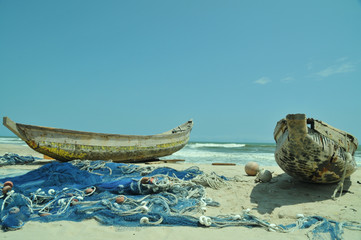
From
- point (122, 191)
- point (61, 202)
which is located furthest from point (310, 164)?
point (61, 202)

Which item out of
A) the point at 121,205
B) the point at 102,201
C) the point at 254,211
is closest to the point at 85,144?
the point at 102,201

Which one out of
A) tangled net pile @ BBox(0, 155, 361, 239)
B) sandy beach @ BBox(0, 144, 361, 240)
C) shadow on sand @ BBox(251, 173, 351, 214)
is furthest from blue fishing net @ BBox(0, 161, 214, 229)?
shadow on sand @ BBox(251, 173, 351, 214)

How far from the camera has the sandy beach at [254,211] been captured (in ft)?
8.23

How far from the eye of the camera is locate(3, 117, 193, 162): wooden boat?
7.51 meters

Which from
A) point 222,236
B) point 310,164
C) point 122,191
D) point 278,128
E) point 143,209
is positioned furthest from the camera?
point 278,128

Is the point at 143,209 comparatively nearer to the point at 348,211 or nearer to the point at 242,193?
the point at 242,193

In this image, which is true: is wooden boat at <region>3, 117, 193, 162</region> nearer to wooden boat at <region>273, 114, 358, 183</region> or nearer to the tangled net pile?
→ the tangled net pile

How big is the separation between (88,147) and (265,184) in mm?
6174

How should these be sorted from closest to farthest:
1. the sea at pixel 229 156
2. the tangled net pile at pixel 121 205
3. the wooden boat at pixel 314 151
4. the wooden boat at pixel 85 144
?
the tangled net pile at pixel 121 205, the wooden boat at pixel 314 151, the wooden boat at pixel 85 144, the sea at pixel 229 156

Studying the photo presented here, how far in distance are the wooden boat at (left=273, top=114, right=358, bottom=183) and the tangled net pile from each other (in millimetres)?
1222

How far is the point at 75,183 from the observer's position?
4.50 metres

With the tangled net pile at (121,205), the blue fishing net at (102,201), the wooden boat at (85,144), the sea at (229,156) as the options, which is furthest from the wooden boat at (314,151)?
the sea at (229,156)

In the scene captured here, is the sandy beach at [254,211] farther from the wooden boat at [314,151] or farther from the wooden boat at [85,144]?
the wooden boat at [85,144]

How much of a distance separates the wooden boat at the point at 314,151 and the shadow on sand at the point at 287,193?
0.24 meters
